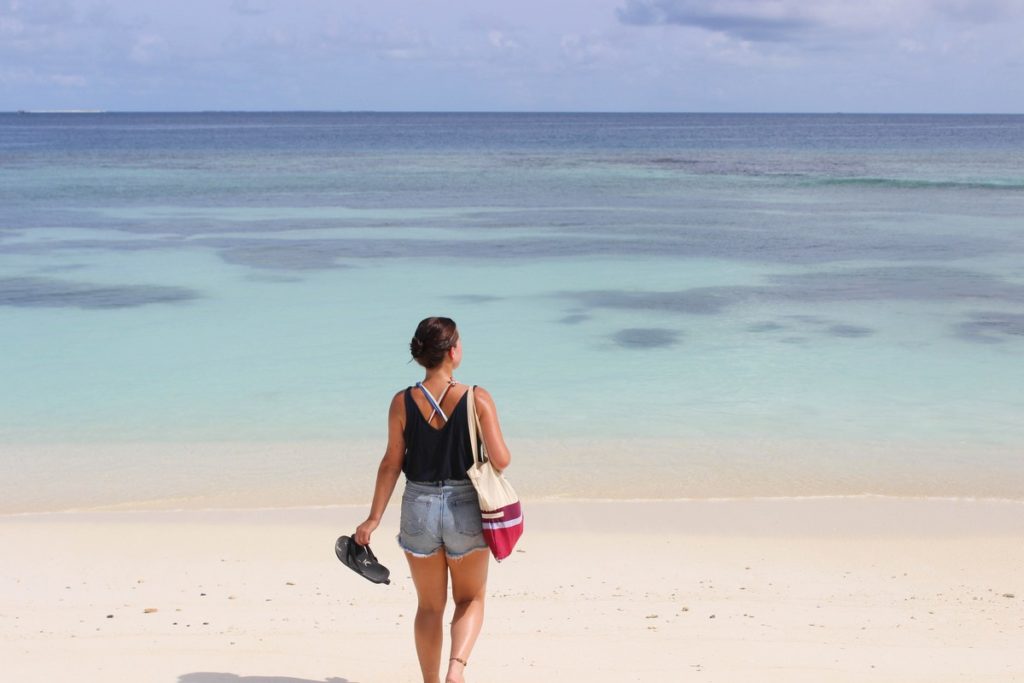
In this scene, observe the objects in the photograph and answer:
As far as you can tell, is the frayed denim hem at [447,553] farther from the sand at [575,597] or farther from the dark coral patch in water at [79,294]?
the dark coral patch in water at [79,294]

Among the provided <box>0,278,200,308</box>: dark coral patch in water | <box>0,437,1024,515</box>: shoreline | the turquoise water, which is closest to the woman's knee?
<box>0,437,1024,515</box>: shoreline

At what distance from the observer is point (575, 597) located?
222 inches

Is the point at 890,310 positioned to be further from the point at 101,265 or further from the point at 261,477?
the point at 101,265

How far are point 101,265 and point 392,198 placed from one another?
14.4m

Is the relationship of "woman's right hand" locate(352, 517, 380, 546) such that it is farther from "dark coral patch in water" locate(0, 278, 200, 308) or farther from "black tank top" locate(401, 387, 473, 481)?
"dark coral patch in water" locate(0, 278, 200, 308)

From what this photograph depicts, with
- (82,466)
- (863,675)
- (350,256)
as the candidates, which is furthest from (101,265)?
(863,675)

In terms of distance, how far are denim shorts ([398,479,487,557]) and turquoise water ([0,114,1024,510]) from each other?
4.13m

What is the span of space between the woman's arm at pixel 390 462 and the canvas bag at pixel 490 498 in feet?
0.84

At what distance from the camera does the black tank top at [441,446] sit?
362 cm

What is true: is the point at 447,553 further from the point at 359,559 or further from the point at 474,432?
the point at 474,432

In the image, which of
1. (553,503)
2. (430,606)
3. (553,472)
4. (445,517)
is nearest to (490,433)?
(445,517)

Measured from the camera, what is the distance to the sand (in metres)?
4.47

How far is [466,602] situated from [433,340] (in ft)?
3.20

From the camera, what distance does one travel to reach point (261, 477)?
815 cm
